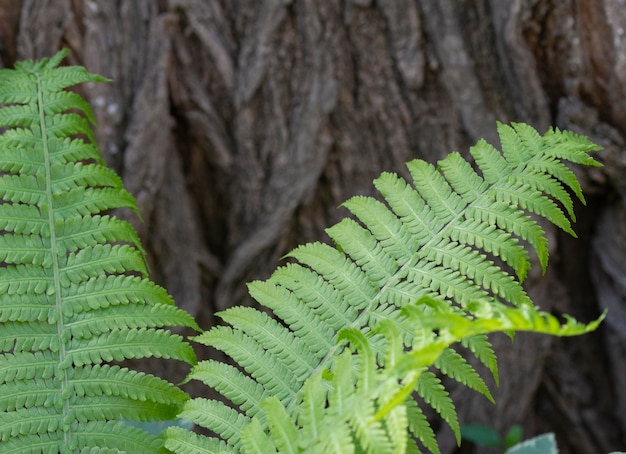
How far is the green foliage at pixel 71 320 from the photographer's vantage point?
3.58ft

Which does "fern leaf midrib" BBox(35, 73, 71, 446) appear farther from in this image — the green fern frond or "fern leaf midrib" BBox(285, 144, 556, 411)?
"fern leaf midrib" BBox(285, 144, 556, 411)

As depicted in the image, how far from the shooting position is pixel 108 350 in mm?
1113

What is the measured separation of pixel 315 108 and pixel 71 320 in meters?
0.99

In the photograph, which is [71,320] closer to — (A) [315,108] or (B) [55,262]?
(B) [55,262]

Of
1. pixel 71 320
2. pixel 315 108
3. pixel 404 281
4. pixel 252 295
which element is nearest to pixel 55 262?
pixel 71 320

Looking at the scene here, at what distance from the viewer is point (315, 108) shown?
188 cm

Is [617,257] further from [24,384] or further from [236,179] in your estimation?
[24,384]

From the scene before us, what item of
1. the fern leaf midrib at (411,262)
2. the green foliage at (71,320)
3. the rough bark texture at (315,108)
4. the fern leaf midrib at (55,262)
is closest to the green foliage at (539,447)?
the rough bark texture at (315,108)

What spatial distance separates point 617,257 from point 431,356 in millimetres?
1486

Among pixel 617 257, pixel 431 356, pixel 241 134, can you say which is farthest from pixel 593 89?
pixel 431 356

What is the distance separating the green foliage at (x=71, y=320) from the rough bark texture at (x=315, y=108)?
22.9 inches

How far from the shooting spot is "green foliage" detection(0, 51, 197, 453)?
1.09 metres

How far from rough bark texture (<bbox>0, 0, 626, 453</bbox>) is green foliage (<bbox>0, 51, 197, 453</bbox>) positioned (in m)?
0.58

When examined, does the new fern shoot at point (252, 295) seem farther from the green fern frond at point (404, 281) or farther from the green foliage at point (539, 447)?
the green foliage at point (539, 447)
